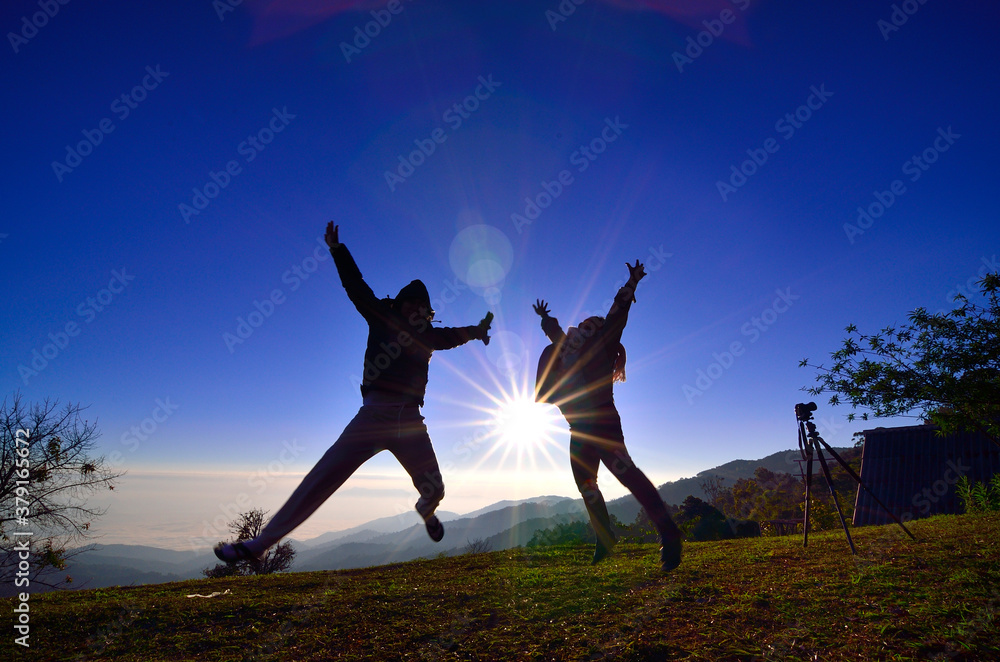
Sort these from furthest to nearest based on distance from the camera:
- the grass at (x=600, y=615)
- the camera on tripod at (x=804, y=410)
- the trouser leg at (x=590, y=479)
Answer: the camera on tripod at (x=804, y=410)
the trouser leg at (x=590, y=479)
the grass at (x=600, y=615)

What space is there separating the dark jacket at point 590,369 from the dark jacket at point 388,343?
2077mm

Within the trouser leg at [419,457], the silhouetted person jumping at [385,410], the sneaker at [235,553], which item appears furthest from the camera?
the trouser leg at [419,457]

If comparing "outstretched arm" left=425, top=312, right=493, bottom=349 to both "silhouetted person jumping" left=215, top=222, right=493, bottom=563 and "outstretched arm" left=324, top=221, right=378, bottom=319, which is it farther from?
"outstretched arm" left=324, top=221, right=378, bottom=319

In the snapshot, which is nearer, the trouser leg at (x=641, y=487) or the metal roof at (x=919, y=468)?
the trouser leg at (x=641, y=487)

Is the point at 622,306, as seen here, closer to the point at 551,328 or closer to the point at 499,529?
the point at 551,328

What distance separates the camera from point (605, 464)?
5.50 meters

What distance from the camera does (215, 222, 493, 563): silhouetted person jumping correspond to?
146 inches

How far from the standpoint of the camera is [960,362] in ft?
25.4

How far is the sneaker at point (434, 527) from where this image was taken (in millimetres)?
4366

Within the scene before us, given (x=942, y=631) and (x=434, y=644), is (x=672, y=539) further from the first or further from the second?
(x=434, y=644)

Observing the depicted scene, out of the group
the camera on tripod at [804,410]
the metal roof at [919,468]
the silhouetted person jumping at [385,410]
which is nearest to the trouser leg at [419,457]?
the silhouetted person jumping at [385,410]

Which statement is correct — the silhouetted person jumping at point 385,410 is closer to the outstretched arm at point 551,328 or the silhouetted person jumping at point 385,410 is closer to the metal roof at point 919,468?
the outstretched arm at point 551,328

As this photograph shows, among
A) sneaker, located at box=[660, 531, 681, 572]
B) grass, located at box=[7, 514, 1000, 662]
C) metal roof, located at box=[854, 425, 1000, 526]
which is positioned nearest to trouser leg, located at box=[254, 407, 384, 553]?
grass, located at box=[7, 514, 1000, 662]

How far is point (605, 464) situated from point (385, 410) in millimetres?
2911
